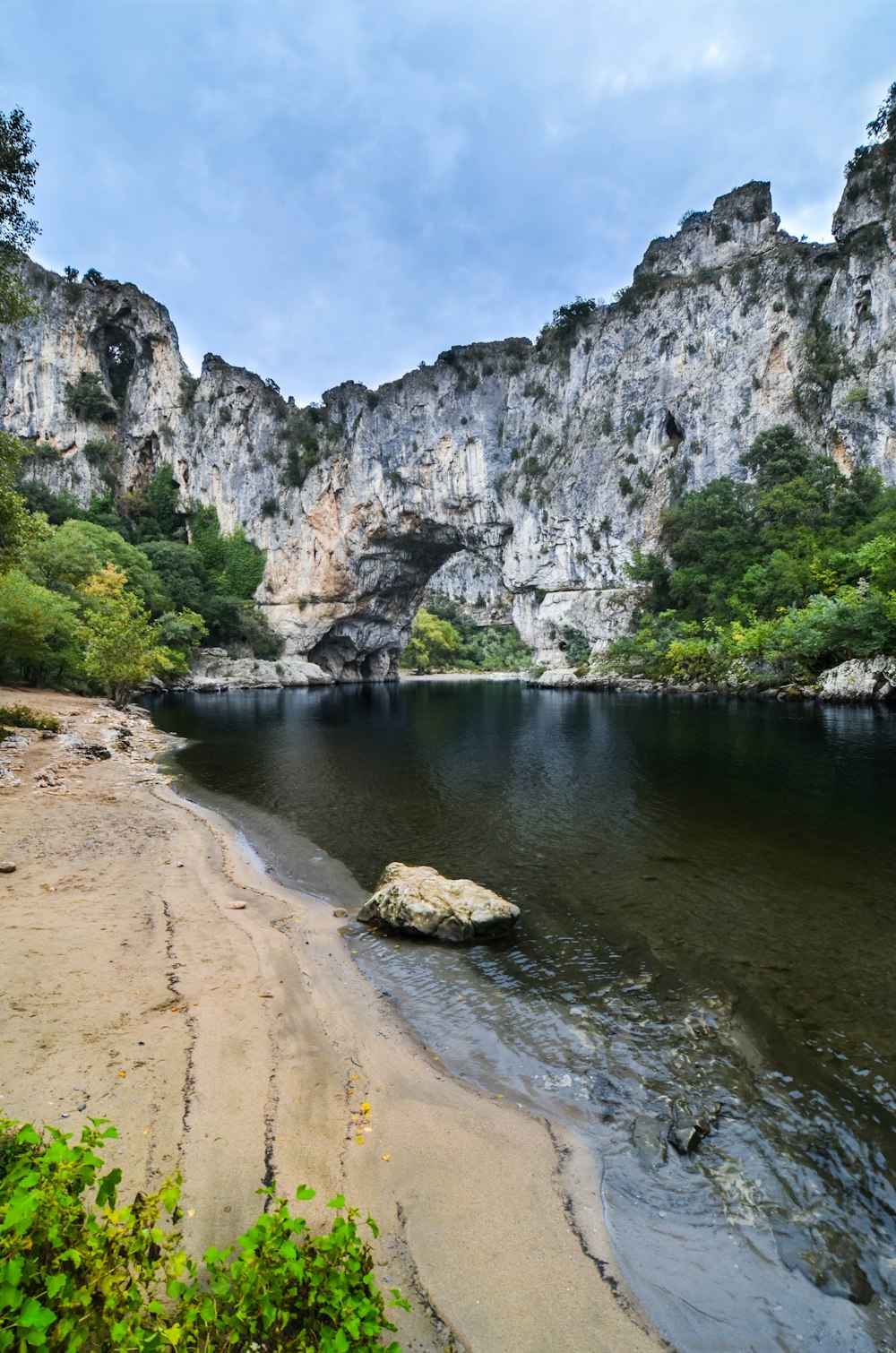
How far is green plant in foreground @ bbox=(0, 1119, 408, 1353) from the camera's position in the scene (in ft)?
5.59

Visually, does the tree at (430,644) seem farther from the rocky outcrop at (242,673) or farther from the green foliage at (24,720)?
the green foliage at (24,720)

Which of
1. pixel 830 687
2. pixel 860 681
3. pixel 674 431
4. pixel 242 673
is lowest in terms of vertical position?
pixel 242 673

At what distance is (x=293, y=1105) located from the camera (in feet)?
13.7

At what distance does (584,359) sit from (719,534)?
26152 mm

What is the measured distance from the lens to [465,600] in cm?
12481

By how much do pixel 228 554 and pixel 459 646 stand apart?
48.5 meters

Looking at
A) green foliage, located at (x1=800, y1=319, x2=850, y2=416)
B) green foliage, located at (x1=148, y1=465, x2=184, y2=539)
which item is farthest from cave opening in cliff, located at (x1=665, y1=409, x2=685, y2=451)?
green foliage, located at (x1=148, y1=465, x2=184, y2=539)

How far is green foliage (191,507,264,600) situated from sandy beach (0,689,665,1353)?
2368 inches

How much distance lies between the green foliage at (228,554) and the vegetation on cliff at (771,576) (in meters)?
37.5

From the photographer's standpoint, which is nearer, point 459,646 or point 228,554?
point 228,554

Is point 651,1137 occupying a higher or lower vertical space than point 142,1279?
lower

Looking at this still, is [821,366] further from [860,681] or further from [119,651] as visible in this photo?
[119,651]

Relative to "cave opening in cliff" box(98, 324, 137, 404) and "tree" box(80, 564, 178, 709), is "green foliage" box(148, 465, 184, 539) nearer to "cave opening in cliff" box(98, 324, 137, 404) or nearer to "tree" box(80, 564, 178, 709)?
"cave opening in cliff" box(98, 324, 137, 404)

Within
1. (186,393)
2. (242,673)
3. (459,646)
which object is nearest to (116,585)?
(242,673)
